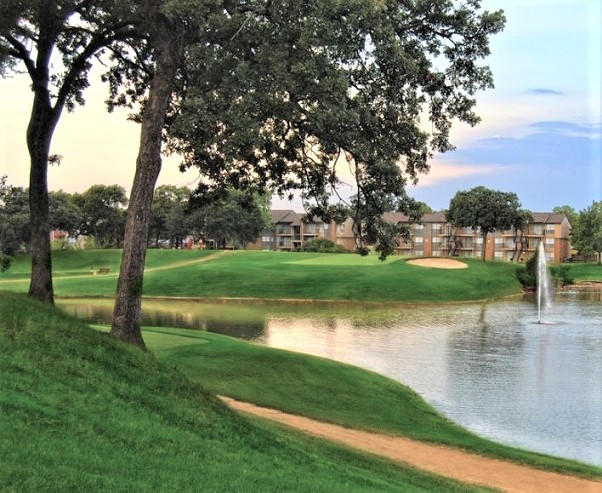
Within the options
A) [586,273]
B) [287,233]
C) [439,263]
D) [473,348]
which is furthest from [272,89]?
[287,233]

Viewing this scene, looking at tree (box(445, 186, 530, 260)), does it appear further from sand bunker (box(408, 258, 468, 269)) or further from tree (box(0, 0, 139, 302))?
tree (box(0, 0, 139, 302))

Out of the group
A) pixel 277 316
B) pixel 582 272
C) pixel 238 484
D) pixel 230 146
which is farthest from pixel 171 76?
pixel 582 272

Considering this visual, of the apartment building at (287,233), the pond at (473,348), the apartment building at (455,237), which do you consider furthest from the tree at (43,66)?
the apartment building at (287,233)

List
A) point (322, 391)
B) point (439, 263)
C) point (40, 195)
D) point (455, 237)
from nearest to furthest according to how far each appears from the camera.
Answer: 1. point (322, 391)
2. point (40, 195)
3. point (439, 263)
4. point (455, 237)

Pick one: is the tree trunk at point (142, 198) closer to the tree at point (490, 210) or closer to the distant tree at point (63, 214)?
the tree at point (490, 210)

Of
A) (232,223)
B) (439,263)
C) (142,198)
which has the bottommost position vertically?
(439,263)

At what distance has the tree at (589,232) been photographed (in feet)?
333

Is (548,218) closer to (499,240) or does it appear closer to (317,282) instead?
(499,240)

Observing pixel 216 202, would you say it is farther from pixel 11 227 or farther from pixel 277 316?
pixel 11 227

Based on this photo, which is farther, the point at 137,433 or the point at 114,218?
the point at 114,218

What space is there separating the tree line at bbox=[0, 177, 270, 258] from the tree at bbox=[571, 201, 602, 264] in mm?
53640

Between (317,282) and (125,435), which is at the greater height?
(125,435)

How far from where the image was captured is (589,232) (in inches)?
4124

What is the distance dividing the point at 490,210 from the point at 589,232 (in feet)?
126
